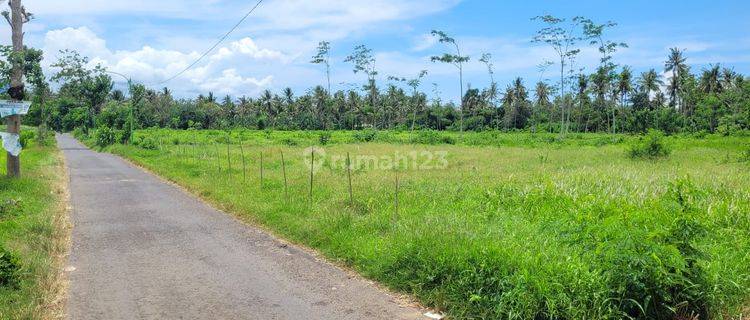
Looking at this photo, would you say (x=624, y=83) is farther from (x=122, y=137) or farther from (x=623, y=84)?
(x=122, y=137)

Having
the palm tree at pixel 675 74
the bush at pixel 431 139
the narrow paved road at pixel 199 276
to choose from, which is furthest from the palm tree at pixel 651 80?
the narrow paved road at pixel 199 276

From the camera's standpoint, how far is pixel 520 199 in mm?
9312

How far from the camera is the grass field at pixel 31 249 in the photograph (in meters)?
5.29

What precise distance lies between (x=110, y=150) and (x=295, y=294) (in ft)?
104

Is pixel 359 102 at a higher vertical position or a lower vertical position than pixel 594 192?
higher

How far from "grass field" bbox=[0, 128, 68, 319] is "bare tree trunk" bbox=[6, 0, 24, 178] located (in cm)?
46

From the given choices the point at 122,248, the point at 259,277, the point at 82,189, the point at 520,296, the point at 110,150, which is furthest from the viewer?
the point at 110,150

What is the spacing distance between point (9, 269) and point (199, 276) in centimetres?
199

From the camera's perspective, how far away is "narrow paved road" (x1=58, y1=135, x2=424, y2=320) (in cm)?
541

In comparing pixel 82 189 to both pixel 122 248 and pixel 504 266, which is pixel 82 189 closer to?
pixel 122 248

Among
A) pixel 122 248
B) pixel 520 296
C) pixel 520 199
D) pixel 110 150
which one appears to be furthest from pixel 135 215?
pixel 110 150

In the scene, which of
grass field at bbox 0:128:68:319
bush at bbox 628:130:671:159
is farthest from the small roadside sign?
bush at bbox 628:130:671:159

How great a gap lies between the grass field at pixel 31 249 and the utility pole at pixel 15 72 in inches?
19.1

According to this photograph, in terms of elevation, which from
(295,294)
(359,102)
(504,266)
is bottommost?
(295,294)
